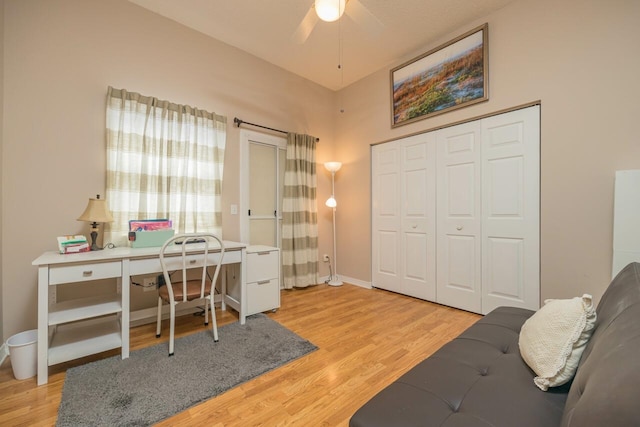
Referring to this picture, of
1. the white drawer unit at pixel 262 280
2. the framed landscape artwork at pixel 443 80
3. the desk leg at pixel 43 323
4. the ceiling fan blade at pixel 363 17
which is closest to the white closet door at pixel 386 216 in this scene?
the framed landscape artwork at pixel 443 80

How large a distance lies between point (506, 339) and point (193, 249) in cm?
215

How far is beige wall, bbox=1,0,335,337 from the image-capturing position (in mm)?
1988

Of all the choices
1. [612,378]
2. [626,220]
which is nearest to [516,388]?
[612,378]

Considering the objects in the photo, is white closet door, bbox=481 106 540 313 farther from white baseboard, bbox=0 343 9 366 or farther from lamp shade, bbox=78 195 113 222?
white baseboard, bbox=0 343 9 366

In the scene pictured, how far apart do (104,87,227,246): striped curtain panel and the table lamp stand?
0.16m

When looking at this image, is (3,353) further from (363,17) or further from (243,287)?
(363,17)

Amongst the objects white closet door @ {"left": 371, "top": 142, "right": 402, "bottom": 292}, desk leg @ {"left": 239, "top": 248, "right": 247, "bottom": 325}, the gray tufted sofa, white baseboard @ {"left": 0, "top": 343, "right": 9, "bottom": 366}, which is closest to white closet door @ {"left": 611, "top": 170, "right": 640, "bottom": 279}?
the gray tufted sofa

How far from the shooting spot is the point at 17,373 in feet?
5.38

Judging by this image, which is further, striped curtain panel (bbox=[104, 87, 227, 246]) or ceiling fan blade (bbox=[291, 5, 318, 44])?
striped curtain panel (bbox=[104, 87, 227, 246])

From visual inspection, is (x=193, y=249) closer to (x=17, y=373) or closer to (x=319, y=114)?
(x=17, y=373)

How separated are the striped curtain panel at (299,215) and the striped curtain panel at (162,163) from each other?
923mm

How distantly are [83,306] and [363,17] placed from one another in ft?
9.39

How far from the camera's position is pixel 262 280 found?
8.84ft

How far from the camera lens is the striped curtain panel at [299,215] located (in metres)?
3.54
